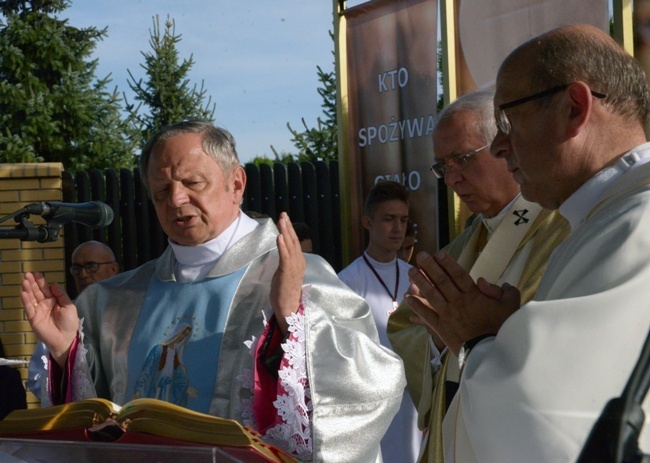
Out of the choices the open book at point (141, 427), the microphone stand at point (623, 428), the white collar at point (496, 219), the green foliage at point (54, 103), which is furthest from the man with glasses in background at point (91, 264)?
the green foliage at point (54, 103)

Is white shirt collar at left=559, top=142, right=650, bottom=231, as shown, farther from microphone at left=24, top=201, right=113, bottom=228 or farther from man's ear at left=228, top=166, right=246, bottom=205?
microphone at left=24, top=201, right=113, bottom=228

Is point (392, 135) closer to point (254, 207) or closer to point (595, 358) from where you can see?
point (254, 207)

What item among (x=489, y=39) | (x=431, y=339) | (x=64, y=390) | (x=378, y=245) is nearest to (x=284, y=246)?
(x=431, y=339)

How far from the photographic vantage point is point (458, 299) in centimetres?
195

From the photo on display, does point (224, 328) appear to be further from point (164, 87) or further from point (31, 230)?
point (164, 87)

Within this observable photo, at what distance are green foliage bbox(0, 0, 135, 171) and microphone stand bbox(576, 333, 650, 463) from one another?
15.6 metres

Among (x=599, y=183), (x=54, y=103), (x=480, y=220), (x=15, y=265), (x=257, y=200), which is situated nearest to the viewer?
(x=599, y=183)

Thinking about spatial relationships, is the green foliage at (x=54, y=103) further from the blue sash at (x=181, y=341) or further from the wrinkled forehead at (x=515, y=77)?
the wrinkled forehead at (x=515, y=77)

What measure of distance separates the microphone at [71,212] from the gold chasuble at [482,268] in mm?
1197

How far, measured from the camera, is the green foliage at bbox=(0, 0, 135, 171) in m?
16.3

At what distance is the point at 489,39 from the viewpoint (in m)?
5.95

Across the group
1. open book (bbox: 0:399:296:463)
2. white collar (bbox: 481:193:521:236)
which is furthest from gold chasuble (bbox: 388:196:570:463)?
open book (bbox: 0:399:296:463)

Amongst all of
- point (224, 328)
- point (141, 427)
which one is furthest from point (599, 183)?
point (224, 328)

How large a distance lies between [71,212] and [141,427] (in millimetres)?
1069
